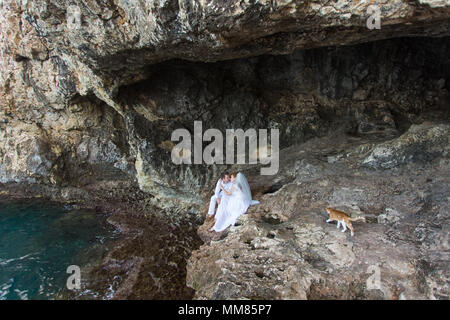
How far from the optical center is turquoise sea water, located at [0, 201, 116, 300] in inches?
297

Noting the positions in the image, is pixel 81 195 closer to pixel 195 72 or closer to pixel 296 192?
pixel 195 72

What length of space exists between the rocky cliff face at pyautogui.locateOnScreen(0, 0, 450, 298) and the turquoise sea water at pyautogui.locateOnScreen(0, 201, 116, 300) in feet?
3.94

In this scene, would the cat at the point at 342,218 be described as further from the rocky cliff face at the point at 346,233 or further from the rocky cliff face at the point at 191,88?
the rocky cliff face at the point at 191,88

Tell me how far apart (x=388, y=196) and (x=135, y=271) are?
6.30m

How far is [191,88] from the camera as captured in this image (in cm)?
1041

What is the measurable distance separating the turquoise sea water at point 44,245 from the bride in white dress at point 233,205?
137 inches

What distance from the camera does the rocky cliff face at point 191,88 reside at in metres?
6.34

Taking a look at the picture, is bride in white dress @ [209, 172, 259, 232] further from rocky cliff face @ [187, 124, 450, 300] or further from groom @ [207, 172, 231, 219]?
rocky cliff face @ [187, 124, 450, 300]

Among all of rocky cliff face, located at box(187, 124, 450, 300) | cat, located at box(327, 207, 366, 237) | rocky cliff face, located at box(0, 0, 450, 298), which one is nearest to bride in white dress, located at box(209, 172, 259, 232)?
rocky cliff face, located at box(187, 124, 450, 300)

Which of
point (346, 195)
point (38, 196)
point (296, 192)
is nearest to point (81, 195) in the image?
point (38, 196)

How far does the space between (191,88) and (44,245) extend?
6.82 m

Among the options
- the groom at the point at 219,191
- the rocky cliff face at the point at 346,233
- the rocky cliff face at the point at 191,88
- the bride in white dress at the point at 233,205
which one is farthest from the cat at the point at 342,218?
the groom at the point at 219,191

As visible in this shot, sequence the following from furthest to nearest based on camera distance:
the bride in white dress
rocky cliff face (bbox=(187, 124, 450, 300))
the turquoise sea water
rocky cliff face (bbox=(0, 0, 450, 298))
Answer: the bride in white dress → the turquoise sea water → rocky cliff face (bbox=(0, 0, 450, 298)) → rocky cliff face (bbox=(187, 124, 450, 300))

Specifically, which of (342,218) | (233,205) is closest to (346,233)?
(342,218)
